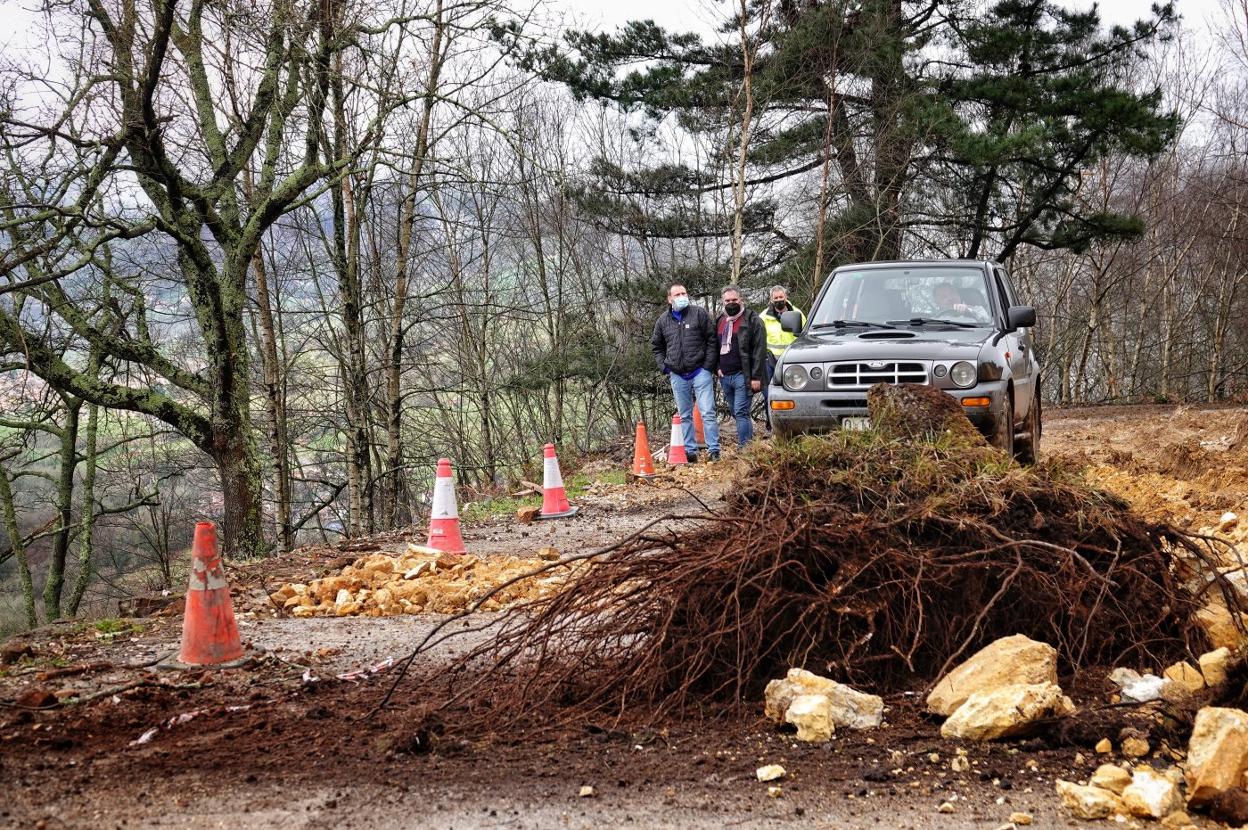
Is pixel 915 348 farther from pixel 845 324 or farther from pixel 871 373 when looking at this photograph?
pixel 845 324

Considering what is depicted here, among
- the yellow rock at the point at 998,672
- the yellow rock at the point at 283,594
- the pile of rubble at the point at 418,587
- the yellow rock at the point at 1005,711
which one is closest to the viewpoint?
the yellow rock at the point at 1005,711

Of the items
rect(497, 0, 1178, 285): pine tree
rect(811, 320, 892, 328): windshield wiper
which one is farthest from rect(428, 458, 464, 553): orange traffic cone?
rect(497, 0, 1178, 285): pine tree

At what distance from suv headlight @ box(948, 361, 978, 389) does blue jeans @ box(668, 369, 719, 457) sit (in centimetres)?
523

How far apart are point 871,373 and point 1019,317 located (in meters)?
1.68

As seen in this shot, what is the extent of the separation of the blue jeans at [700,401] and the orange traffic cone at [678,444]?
0.08 metres

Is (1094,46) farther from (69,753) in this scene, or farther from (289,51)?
(69,753)

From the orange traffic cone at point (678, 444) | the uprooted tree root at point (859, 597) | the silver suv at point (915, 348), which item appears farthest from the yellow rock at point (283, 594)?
the orange traffic cone at point (678, 444)

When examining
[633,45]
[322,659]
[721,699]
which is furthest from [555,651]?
[633,45]

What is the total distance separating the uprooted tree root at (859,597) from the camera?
163 inches

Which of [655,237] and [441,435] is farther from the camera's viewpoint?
[441,435]

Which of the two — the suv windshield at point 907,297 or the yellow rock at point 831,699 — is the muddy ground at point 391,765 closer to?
the yellow rock at point 831,699

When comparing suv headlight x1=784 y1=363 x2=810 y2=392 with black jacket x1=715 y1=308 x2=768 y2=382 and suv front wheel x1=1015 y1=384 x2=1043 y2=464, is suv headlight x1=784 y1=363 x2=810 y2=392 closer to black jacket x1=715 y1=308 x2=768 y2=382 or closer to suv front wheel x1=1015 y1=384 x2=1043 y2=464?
suv front wheel x1=1015 y1=384 x2=1043 y2=464

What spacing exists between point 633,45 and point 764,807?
20610 millimetres

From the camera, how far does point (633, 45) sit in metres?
21.5
